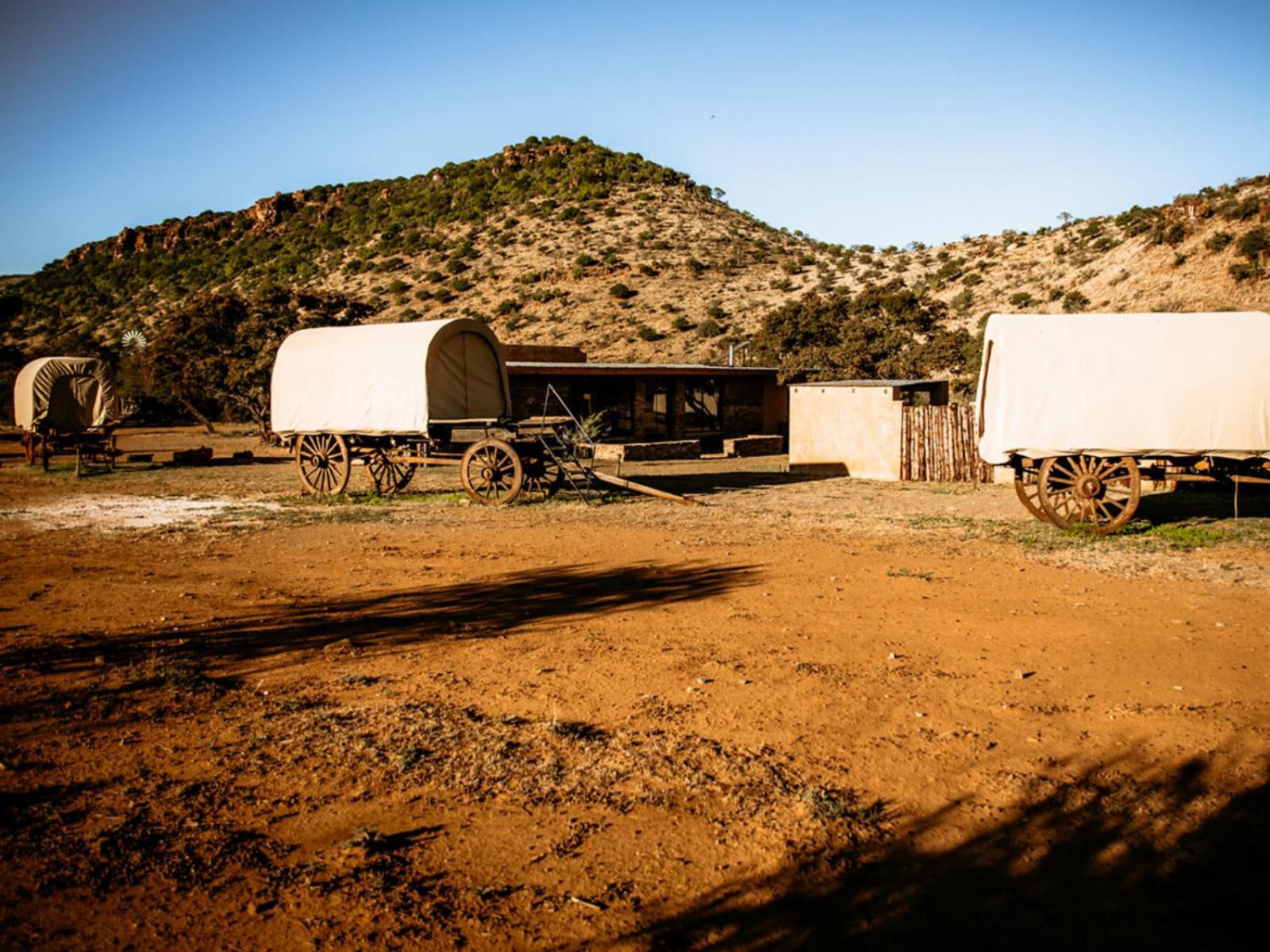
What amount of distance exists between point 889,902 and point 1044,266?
48.2m

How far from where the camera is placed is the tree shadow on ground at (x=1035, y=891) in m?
3.21

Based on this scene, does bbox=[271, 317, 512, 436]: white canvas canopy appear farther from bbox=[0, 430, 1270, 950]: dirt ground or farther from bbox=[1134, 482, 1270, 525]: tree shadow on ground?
bbox=[1134, 482, 1270, 525]: tree shadow on ground

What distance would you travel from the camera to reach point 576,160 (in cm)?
7044

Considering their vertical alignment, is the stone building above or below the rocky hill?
below

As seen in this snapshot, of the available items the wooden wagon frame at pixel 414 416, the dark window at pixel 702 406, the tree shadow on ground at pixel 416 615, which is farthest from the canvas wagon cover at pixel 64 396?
the tree shadow on ground at pixel 416 615

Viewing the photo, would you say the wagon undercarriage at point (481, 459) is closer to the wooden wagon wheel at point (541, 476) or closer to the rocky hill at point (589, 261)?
the wooden wagon wheel at point (541, 476)

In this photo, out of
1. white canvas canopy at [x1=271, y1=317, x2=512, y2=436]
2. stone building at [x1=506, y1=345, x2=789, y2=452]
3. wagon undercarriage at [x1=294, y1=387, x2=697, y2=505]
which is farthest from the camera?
stone building at [x1=506, y1=345, x2=789, y2=452]

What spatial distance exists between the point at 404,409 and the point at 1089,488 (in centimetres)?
1023

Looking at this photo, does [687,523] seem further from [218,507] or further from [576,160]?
[576,160]

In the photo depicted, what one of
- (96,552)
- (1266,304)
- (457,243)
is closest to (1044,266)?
(1266,304)

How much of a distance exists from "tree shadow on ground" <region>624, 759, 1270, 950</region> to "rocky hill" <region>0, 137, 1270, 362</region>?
1444 inches

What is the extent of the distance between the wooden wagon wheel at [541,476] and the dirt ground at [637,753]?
5.72 m

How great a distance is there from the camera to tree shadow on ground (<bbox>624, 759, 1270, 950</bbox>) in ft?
10.5

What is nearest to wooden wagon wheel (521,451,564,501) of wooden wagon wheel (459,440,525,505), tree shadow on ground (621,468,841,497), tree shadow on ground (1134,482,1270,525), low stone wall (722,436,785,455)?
wooden wagon wheel (459,440,525,505)
